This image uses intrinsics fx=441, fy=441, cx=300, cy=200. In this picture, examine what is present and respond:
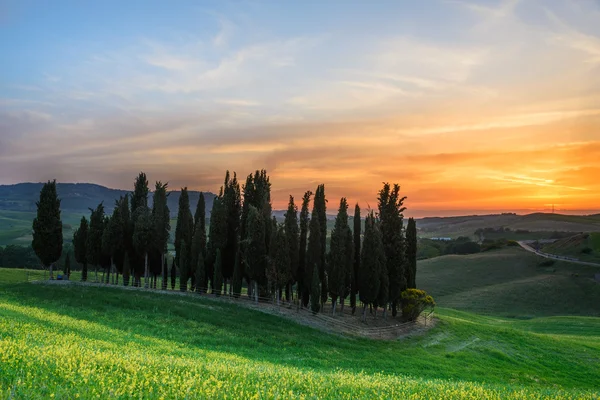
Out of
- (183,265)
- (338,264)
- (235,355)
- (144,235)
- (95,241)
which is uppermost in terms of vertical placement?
(144,235)

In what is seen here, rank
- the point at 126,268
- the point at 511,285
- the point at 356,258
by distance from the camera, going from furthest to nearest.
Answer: the point at 511,285 → the point at 126,268 → the point at 356,258

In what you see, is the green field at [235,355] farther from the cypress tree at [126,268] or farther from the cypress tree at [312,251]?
the cypress tree at [126,268]

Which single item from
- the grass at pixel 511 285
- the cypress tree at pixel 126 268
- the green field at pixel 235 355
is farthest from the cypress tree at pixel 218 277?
the grass at pixel 511 285

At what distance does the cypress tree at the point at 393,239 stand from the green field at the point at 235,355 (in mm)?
7405

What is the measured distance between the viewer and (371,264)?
58031 millimetres

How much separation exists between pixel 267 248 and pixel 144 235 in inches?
820

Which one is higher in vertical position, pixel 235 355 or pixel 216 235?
pixel 216 235

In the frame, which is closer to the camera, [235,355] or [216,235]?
[235,355]

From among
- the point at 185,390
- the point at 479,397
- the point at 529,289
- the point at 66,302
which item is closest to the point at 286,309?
the point at 66,302

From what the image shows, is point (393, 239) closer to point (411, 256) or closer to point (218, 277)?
point (411, 256)

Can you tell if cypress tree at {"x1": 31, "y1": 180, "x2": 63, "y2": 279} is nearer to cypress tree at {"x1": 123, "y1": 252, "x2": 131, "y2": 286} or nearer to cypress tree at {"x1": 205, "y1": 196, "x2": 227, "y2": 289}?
cypress tree at {"x1": 123, "y1": 252, "x2": 131, "y2": 286}

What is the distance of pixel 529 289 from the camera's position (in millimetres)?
103750

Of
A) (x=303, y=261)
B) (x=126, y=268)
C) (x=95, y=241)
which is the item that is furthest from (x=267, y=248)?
(x=95, y=241)

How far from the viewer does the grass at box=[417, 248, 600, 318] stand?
96.3 metres
